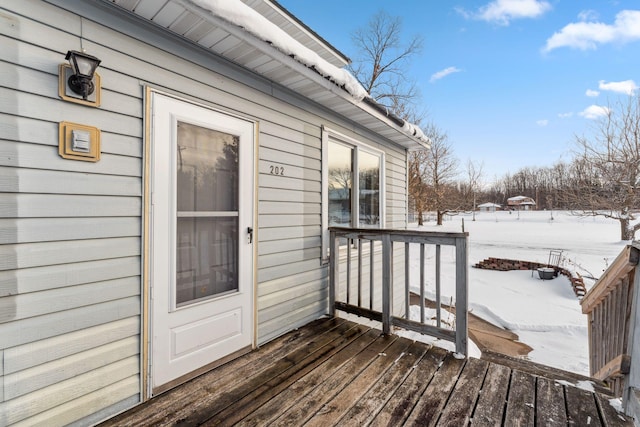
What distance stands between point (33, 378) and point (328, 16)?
941cm

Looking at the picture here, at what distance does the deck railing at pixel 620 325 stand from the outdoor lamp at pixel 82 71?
11.4ft

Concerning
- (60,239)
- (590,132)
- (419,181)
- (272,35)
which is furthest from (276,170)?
(590,132)

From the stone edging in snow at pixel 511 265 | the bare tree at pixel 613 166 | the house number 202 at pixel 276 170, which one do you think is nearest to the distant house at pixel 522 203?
the bare tree at pixel 613 166

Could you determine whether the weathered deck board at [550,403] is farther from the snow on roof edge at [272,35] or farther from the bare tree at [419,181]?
the bare tree at [419,181]

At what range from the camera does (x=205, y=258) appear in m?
2.22

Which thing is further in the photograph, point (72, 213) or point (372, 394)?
point (372, 394)

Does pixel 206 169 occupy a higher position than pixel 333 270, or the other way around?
pixel 206 169

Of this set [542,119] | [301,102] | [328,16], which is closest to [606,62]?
[542,119]

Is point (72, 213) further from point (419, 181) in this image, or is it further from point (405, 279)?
point (419, 181)

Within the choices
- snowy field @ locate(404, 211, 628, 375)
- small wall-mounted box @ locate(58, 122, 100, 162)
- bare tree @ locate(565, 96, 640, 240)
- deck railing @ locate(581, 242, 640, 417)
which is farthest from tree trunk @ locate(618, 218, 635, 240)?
small wall-mounted box @ locate(58, 122, 100, 162)

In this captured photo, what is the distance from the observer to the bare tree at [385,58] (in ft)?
38.6

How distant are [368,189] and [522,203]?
1733 inches

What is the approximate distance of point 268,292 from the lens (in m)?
2.70

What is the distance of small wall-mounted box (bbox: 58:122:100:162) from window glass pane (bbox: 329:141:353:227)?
7.94 ft
